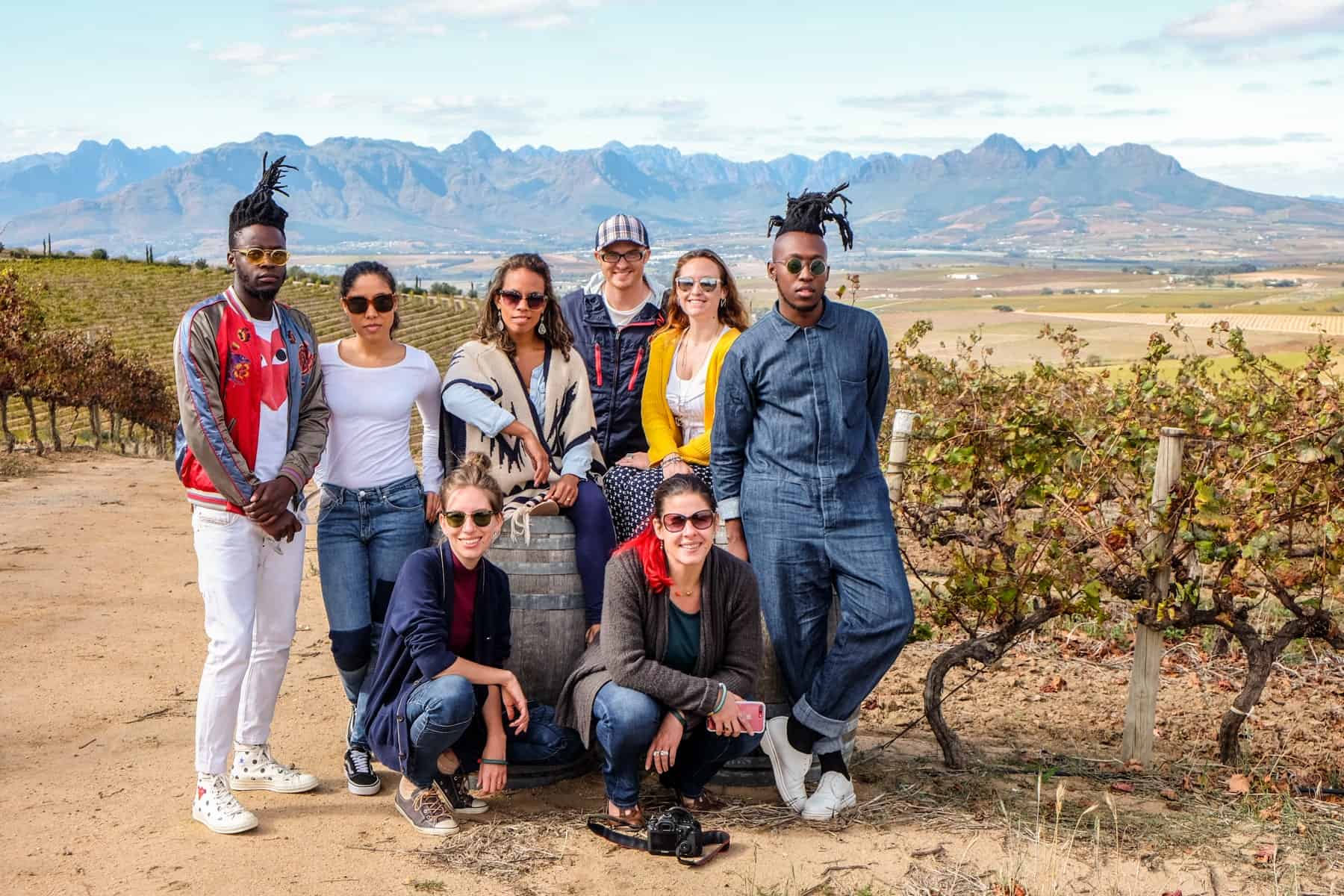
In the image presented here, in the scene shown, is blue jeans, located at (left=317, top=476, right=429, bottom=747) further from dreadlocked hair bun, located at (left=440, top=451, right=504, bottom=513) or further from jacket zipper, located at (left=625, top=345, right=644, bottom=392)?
jacket zipper, located at (left=625, top=345, right=644, bottom=392)

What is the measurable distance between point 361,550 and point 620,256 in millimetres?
1711

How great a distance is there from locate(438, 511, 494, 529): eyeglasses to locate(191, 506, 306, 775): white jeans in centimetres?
62

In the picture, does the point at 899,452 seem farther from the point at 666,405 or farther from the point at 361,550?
the point at 361,550

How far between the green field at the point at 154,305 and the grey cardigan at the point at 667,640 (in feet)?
106

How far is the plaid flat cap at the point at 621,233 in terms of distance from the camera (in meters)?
5.35

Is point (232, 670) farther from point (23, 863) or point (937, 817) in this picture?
point (937, 817)

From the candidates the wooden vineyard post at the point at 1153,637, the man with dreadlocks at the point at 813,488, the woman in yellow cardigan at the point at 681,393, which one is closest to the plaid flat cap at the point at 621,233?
the woman in yellow cardigan at the point at 681,393

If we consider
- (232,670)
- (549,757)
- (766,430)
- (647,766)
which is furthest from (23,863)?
(766,430)

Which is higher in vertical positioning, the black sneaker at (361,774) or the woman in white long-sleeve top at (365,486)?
the woman in white long-sleeve top at (365,486)

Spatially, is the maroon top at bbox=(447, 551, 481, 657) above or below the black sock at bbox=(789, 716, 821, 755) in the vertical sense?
above

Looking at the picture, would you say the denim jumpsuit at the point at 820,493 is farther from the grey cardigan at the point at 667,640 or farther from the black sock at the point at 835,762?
the grey cardigan at the point at 667,640

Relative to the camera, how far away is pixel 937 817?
472cm

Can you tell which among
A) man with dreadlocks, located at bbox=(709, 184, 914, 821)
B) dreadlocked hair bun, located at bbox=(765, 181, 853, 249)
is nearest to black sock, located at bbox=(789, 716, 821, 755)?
man with dreadlocks, located at bbox=(709, 184, 914, 821)

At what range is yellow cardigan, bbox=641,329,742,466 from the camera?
199 inches
